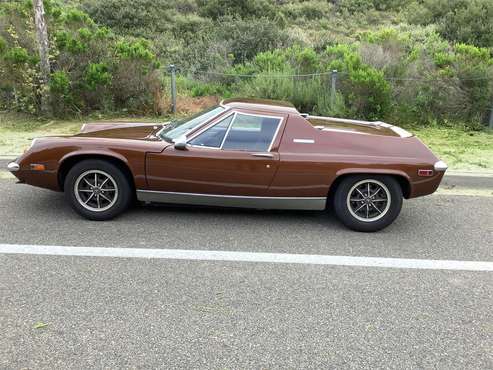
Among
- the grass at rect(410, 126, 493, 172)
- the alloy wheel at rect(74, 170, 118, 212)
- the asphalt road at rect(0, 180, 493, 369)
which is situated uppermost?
the alloy wheel at rect(74, 170, 118, 212)

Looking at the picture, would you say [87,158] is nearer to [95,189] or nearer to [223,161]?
Answer: [95,189]

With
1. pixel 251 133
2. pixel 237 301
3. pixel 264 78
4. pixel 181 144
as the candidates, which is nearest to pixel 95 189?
pixel 181 144

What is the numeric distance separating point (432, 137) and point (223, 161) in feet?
19.0

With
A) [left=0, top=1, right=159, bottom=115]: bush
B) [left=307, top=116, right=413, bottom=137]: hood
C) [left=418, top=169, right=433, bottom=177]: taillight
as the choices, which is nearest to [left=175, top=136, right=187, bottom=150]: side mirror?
[left=307, top=116, right=413, bottom=137]: hood

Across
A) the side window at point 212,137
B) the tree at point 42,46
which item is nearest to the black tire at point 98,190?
the side window at point 212,137

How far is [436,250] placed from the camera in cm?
471

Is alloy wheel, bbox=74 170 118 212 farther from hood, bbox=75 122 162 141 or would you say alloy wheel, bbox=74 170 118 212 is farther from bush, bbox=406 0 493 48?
bush, bbox=406 0 493 48

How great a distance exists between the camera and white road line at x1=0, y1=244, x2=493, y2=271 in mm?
4309

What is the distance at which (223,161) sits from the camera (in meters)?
4.94

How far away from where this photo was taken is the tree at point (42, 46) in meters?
9.41

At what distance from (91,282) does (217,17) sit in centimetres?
2639

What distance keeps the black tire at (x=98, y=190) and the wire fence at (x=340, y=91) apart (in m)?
5.52

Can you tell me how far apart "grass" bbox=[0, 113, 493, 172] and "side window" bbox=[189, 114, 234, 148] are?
12.6 ft

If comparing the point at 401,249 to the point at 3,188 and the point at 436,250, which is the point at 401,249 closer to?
the point at 436,250
